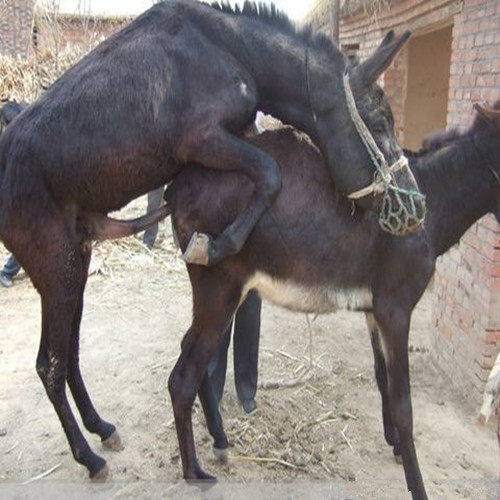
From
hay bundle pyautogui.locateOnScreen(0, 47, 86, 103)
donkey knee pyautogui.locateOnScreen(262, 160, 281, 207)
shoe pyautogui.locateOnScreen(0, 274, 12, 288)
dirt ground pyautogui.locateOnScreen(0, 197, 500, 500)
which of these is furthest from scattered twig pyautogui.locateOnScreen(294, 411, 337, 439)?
hay bundle pyautogui.locateOnScreen(0, 47, 86, 103)

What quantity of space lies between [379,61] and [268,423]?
247cm

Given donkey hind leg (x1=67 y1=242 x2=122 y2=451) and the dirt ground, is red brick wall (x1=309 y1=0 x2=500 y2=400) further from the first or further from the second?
donkey hind leg (x1=67 y1=242 x2=122 y2=451)

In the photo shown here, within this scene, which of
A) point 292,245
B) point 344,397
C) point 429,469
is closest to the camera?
point 292,245

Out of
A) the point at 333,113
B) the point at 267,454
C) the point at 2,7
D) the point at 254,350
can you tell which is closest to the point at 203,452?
the point at 267,454

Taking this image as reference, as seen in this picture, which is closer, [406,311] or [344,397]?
[406,311]

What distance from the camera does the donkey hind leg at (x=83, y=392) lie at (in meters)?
3.12

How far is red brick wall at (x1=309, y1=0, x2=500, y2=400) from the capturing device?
152 inches

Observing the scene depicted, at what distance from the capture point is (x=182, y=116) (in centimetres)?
250

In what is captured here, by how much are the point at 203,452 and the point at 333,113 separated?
2.22 meters

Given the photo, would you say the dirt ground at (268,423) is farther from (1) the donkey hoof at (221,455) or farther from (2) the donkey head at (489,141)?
(2) the donkey head at (489,141)

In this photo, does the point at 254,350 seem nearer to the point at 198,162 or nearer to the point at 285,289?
the point at 285,289

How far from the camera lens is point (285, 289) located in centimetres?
288

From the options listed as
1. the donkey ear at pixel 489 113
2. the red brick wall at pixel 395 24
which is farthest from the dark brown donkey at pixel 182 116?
the red brick wall at pixel 395 24

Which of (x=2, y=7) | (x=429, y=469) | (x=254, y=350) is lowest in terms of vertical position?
(x=429, y=469)
